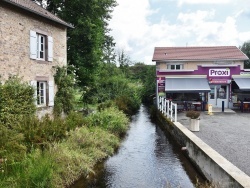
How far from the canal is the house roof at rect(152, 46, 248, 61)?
47.8 ft

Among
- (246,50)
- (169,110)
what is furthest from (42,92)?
(246,50)

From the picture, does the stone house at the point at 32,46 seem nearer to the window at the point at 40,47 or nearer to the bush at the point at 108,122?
the window at the point at 40,47

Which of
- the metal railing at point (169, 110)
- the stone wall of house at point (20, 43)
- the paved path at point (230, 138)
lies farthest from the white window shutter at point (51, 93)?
the paved path at point (230, 138)

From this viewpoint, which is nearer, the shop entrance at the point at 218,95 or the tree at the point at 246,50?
the shop entrance at the point at 218,95

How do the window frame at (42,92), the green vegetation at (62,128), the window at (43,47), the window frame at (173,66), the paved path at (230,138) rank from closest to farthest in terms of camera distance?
the green vegetation at (62,128), the paved path at (230,138), the window at (43,47), the window frame at (42,92), the window frame at (173,66)

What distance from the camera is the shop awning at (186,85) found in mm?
23828

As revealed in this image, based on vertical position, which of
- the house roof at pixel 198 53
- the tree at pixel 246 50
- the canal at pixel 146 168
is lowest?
the canal at pixel 146 168

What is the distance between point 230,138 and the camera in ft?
42.1

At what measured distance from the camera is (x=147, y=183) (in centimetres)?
915

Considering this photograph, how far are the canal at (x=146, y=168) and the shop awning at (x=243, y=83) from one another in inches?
464

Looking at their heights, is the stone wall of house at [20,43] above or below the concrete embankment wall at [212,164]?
above

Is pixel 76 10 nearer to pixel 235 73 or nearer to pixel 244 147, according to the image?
→ pixel 235 73

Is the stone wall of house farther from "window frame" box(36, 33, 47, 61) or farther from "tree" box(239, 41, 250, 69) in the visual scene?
"tree" box(239, 41, 250, 69)

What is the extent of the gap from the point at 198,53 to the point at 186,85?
273 inches
